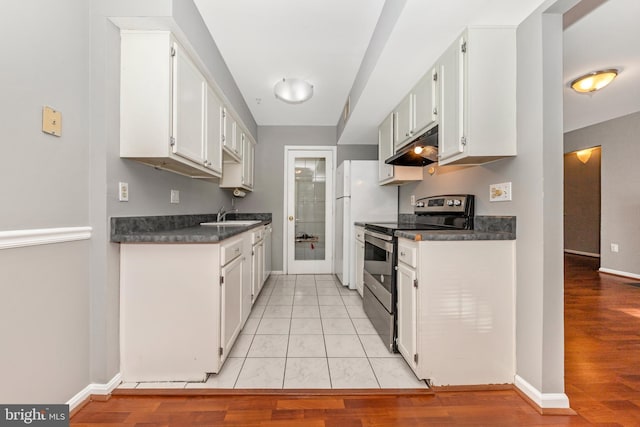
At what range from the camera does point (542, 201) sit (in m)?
1.47

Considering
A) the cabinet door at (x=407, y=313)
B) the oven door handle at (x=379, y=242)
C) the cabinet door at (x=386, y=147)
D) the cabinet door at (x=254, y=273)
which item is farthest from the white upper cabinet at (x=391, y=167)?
the cabinet door at (x=254, y=273)

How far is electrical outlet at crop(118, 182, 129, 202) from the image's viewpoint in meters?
1.65

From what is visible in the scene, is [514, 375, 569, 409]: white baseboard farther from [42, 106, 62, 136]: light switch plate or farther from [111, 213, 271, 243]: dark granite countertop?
[42, 106, 62, 136]: light switch plate

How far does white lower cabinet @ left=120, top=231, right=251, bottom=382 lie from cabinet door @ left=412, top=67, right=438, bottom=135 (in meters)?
1.75

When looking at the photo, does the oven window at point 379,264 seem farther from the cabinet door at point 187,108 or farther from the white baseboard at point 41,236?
the white baseboard at point 41,236

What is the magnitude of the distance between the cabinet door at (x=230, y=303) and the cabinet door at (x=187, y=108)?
821mm

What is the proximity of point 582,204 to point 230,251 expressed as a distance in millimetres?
7405

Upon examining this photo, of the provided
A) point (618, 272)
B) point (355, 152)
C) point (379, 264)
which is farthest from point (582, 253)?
point (379, 264)

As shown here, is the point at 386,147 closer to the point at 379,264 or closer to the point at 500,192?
the point at 379,264

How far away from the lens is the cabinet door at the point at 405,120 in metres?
2.42

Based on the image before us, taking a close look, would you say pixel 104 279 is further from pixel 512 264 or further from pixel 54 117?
pixel 512 264

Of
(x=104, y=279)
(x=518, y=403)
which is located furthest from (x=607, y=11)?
(x=104, y=279)

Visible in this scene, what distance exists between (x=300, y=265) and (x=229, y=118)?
264 cm

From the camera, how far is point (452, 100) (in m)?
1.80
